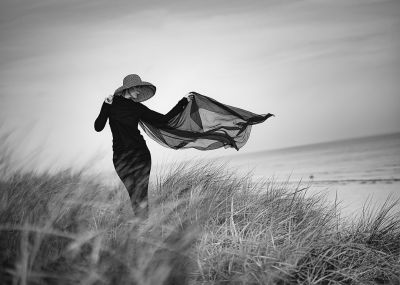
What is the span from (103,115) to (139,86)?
0.64 metres

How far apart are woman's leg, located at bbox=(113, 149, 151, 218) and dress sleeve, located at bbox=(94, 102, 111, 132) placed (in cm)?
40

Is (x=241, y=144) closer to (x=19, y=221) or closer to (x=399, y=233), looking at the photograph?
(x=399, y=233)

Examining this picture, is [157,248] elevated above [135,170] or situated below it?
below

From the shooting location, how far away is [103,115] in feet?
14.0

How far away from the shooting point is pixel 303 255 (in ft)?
9.32

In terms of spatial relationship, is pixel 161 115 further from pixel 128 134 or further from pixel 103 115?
pixel 103 115

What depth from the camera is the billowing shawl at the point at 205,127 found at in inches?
213

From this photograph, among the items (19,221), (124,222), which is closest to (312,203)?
(124,222)

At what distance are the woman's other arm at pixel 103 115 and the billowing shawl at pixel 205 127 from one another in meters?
1.05

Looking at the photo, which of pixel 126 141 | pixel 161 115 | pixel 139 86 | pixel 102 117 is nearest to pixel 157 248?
pixel 126 141

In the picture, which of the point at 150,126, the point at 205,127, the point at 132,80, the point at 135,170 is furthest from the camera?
the point at 205,127

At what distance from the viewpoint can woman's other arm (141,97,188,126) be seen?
4672 mm

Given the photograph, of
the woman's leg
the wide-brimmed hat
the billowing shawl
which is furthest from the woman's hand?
the billowing shawl

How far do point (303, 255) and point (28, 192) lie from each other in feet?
7.91
